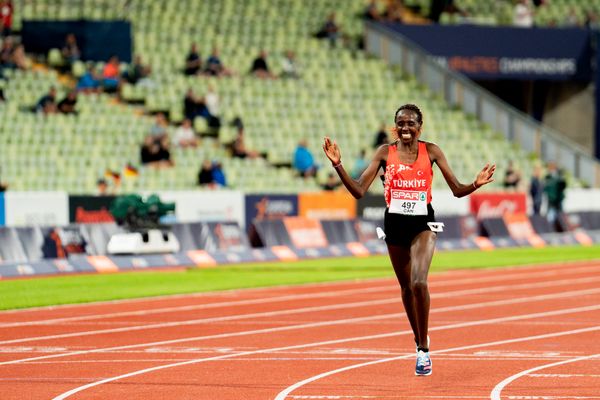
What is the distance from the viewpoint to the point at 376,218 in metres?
35.3

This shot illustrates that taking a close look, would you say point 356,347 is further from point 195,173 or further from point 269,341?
point 195,173

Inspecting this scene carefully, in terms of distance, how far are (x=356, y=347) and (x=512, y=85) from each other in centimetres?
4044

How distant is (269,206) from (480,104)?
1332 centimetres

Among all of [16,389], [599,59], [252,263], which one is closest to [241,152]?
[252,263]

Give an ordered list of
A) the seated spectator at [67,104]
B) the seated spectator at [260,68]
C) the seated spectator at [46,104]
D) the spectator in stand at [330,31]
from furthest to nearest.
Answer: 1. the spectator in stand at [330,31]
2. the seated spectator at [260,68]
3. the seated spectator at [67,104]
4. the seated spectator at [46,104]

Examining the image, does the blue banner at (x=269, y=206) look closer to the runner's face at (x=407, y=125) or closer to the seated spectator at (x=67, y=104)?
the seated spectator at (x=67, y=104)

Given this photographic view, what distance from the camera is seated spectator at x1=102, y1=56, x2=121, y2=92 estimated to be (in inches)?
1475

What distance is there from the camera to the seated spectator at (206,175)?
33938mm

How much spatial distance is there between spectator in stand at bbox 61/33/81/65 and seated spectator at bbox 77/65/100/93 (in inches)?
30.4

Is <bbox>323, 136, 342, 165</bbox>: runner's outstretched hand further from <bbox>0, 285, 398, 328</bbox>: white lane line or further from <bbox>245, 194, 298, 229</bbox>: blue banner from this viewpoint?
<bbox>245, 194, 298, 229</bbox>: blue banner

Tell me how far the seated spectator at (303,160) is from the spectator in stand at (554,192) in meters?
6.01

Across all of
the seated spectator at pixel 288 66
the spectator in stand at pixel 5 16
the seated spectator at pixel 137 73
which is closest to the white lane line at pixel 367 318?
the seated spectator at pixel 137 73

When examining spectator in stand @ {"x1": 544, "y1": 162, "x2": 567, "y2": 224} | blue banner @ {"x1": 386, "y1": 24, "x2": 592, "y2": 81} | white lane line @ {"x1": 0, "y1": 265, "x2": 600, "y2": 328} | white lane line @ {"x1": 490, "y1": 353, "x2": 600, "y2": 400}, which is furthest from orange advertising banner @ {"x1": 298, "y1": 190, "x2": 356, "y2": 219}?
white lane line @ {"x1": 490, "y1": 353, "x2": 600, "y2": 400}

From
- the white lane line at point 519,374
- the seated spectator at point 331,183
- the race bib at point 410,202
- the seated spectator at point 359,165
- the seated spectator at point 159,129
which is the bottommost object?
the seated spectator at point 331,183
